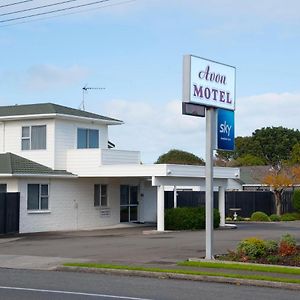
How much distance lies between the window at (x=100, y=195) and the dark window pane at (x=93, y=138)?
2214 millimetres

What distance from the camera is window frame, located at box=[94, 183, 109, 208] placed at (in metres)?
37.8

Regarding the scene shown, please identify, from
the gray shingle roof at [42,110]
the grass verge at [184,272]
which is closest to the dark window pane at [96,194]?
the gray shingle roof at [42,110]

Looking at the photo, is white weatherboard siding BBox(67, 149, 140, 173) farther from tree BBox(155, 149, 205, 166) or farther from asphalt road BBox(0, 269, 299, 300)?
tree BBox(155, 149, 205, 166)

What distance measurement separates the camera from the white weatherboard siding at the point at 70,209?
33.3 meters

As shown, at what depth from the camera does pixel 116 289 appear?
14.4 meters

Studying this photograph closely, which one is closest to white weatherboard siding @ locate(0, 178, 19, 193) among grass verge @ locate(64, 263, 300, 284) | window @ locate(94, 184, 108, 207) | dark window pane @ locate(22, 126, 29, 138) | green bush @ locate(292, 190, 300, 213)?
dark window pane @ locate(22, 126, 29, 138)

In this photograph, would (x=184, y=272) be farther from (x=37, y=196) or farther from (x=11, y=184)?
(x=37, y=196)

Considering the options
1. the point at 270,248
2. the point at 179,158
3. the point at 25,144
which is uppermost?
the point at 179,158

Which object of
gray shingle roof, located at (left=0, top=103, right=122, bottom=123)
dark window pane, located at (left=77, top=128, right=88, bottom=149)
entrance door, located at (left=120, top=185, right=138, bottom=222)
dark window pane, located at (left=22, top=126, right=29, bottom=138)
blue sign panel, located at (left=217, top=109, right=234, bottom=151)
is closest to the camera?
blue sign panel, located at (left=217, top=109, right=234, bottom=151)

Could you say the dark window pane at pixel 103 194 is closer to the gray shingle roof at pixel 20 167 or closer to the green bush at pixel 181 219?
the gray shingle roof at pixel 20 167

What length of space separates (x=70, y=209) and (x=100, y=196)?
9.00ft

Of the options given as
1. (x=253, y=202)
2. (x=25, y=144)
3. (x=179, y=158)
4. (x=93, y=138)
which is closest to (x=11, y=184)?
(x=25, y=144)

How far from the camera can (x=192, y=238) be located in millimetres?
28844

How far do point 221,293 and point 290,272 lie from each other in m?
3.31
